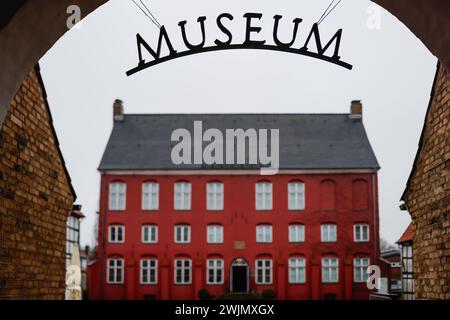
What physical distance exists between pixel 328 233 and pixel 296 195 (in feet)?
9.51

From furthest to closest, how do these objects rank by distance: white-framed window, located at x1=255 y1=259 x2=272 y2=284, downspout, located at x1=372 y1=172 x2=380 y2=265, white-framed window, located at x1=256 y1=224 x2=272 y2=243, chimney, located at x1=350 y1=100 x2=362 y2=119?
1. chimney, located at x1=350 y1=100 x2=362 y2=119
2. white-framed window, located at x1=256 y1=224 x2=272 y2=243
3. downspout, located at x1=372 y1=172 x2=380 y2=265
4. white-framed window, located at x1=255 y1=259 x2=272 y2=284

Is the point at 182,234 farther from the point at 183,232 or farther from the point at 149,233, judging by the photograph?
the point at 149,233

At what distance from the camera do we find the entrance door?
131 feet

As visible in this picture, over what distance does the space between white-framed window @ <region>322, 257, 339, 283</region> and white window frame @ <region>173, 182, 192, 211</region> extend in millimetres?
8633

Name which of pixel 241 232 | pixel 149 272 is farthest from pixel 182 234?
pixel 241 232

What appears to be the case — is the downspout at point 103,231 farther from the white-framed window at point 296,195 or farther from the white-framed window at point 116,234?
the white-framed window at point 296,195

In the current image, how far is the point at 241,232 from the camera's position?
40469 mm

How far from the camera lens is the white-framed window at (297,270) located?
39812mm

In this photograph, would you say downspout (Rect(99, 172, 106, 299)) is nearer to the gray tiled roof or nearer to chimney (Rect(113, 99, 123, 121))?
the gray tiled roof

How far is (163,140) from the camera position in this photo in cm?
4403

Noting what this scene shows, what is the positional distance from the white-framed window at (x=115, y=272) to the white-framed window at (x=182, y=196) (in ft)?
15.3

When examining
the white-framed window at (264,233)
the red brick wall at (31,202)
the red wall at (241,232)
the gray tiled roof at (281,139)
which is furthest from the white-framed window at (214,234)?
the red brick wall at (31,202)

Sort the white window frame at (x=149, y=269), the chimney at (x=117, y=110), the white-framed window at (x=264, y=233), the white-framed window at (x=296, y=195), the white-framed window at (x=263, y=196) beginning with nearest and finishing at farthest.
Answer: the white window frame at (x=149, y=269) → the white-framed window at (x=264, y=233) → the white-framed window at (x=296, y=195) → the white-framed window at (x=263, y=196) → the chimney at (x=117, y=110)

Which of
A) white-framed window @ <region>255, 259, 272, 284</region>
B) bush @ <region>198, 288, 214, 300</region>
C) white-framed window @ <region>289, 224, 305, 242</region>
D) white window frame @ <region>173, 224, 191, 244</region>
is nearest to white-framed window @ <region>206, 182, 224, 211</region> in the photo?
white window frame @ <region>173, 224, 191, 244</region>
